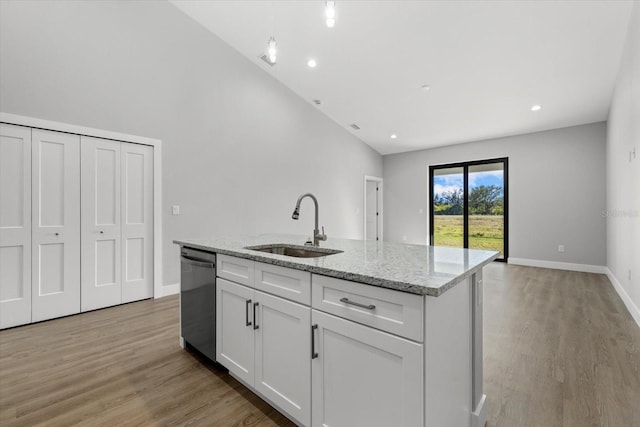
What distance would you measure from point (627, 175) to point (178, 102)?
530 centimetres

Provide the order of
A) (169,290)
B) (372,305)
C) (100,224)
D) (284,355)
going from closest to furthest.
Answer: (372,305)
(284,355)
(100,224)
(169,290)

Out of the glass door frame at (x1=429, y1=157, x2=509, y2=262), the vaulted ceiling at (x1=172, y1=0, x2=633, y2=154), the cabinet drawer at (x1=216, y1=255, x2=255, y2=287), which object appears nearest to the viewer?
the cabinet drawer at (x1=216, y1=255, x2=255, y2=287)

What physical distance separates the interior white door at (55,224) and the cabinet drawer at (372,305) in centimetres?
320

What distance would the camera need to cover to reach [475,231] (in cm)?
Answer: 656

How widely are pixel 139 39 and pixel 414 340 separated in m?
4.41

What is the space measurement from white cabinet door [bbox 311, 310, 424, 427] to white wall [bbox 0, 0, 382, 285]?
3.27 meters

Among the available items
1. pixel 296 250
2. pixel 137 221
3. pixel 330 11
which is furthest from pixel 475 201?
pixel 137 221

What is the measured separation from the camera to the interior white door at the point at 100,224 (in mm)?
3309

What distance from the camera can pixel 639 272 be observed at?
2.83 m

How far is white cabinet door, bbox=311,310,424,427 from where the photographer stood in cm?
103

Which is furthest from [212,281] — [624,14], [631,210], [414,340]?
[624,14]

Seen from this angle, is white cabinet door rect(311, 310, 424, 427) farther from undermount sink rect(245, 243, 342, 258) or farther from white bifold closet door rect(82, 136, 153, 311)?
white bifold closet door rect(82, 136, 153, 311)

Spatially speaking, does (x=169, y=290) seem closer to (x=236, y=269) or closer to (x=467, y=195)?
(x=236, y=269)

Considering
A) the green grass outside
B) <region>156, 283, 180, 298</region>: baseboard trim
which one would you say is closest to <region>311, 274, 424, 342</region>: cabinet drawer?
<region>156, 283, 180, 298</region>: baseboard trim
